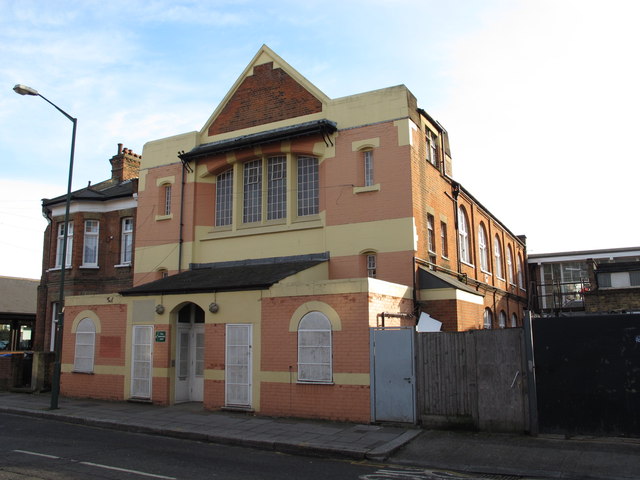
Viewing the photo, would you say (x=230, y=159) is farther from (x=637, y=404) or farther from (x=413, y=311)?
(x=637, y=404)

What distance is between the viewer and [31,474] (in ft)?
27.5

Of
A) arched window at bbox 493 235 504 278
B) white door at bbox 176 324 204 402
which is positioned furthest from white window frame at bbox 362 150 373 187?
arched window at bbox 493 235 504 278

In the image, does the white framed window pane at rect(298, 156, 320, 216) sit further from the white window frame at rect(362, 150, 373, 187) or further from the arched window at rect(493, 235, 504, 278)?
the arched window at rect(493, 235, 504, 278)

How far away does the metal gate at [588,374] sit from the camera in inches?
426

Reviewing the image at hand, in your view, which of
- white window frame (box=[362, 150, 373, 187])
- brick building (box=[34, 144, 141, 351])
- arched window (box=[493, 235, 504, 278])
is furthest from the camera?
arched window (box=[493, 235, 504, 278])

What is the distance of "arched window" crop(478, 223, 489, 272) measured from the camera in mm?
26766

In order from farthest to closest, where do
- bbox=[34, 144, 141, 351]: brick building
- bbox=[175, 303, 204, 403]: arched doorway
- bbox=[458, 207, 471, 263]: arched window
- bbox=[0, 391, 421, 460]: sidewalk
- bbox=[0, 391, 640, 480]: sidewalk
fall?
bbox=[34, 144, 141, 351]: brick building, bbox=[458, 207, 471, 263]: arched window, bbox=[175, 303, 204, 403]: arched doorway, bbox=[0, 391, 421, 460]: sidewalk, bbox=[0, 391, 640, 480]: sidewalk

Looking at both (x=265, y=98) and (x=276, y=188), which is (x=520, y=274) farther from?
(x=265, y=98)

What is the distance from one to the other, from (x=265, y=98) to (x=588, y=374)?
14207mm

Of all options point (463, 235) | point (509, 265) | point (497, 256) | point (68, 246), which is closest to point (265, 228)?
point (463, 235)

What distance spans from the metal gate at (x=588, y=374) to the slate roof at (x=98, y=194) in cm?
1970

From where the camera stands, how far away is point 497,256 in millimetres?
30250

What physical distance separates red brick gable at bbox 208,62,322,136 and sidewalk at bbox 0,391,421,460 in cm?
1030

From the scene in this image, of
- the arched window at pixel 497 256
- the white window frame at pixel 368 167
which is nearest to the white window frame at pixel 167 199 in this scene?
the white window frame at pixel 368 167
